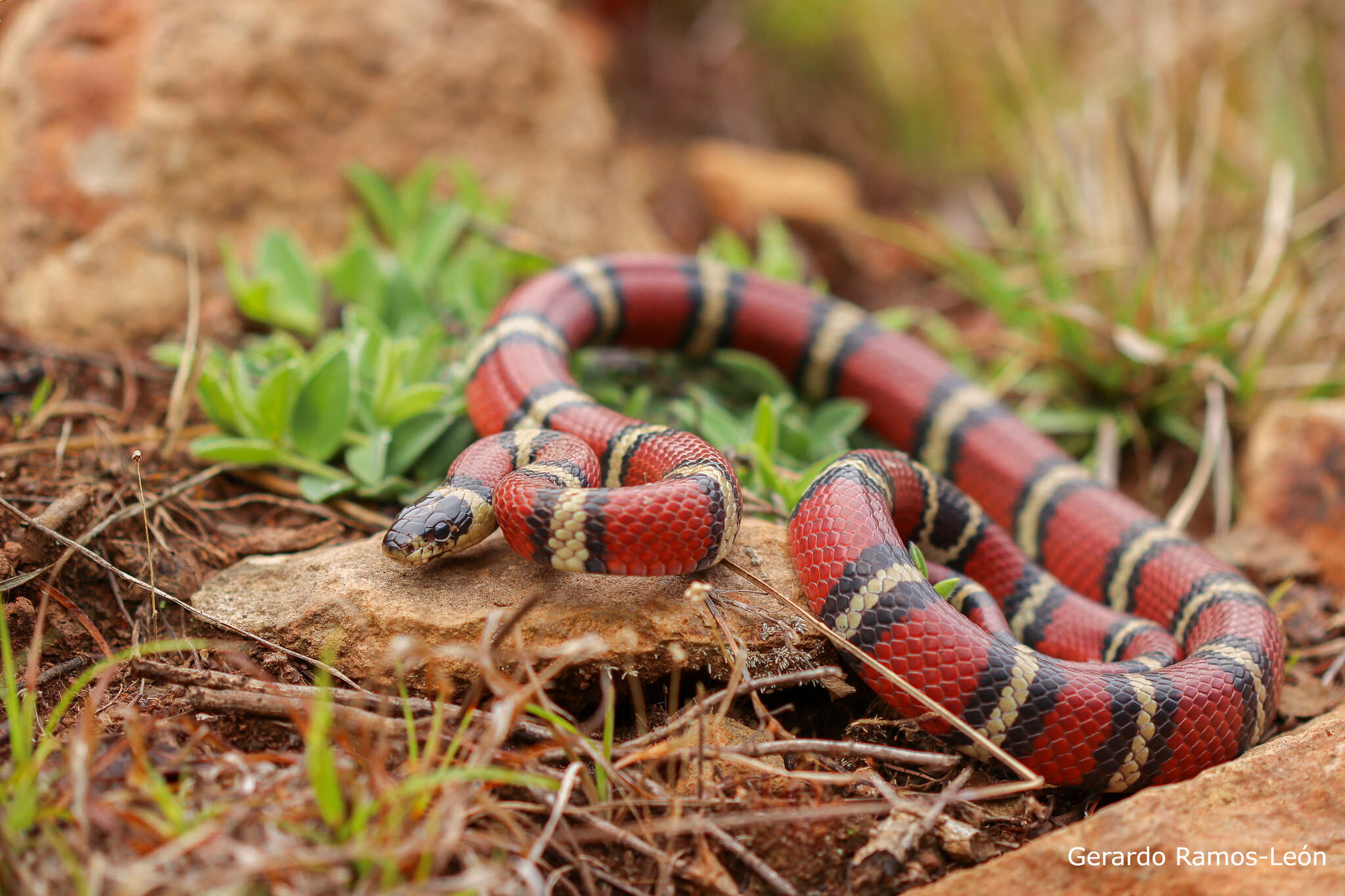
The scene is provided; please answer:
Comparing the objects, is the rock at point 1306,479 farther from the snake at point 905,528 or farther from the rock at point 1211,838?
the rock at point 1211,838

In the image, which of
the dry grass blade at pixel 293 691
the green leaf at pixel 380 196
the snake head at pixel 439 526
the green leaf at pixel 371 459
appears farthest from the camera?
the green leaf at pixel 380 196

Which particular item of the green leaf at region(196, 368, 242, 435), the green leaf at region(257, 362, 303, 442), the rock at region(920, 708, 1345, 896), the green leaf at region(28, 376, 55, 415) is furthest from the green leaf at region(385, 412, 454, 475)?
the rock at region(920, 708, 1345, 896)

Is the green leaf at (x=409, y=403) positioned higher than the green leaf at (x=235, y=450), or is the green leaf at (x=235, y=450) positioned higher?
the green leaf at (x=409, y=403)

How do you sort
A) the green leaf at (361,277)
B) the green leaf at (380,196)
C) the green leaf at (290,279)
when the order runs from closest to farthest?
1. the green leaf at (290,279)
2. the green leaf at (361,277)
3. the green leaf at (380,196)

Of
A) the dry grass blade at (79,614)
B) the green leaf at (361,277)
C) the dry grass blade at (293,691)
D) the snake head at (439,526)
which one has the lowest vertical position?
the dry grass blade at (79,614)

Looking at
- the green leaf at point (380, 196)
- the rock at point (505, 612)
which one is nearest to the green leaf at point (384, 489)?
the rock at point (505, 612)

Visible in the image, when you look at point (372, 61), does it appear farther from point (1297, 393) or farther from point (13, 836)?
point (1297, 393)

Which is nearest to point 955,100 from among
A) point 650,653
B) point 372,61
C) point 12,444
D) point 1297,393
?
point 1297,393
